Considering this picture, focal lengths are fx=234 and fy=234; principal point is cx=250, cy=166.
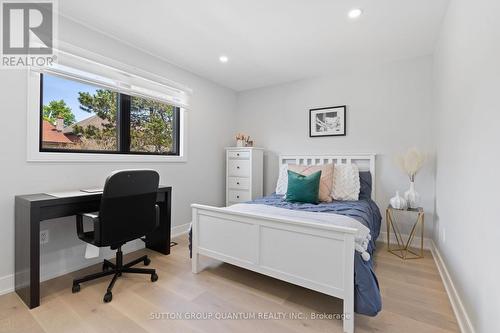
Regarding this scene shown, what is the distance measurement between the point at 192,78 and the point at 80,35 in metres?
1.44

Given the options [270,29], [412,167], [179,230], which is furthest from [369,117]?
[179,230]

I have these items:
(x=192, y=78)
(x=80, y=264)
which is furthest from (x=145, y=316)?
(x=192, y=78)

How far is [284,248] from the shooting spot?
176cm

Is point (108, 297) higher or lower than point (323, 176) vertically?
lower

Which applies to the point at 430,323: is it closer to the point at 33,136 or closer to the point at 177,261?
the point at 177,261

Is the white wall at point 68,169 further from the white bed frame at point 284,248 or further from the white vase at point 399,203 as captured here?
the white vase at point 399,203

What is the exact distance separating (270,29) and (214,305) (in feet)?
8.30

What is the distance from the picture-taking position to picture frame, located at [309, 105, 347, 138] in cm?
337

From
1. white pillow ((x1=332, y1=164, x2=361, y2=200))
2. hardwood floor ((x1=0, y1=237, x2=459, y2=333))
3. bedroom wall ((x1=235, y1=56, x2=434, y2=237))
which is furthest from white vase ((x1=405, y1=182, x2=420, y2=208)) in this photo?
hardwood floor ((x1=0, y1=237, x2=459, y2=333))

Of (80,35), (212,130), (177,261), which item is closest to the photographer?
(80,35)

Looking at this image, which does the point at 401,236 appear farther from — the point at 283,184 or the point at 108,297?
the point at 108,297

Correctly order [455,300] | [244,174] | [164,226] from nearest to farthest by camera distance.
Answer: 1. [455,300]
2. [164,226]
3. [244,174]

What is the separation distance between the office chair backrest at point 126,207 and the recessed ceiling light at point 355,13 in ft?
7.42

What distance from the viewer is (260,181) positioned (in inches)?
153
